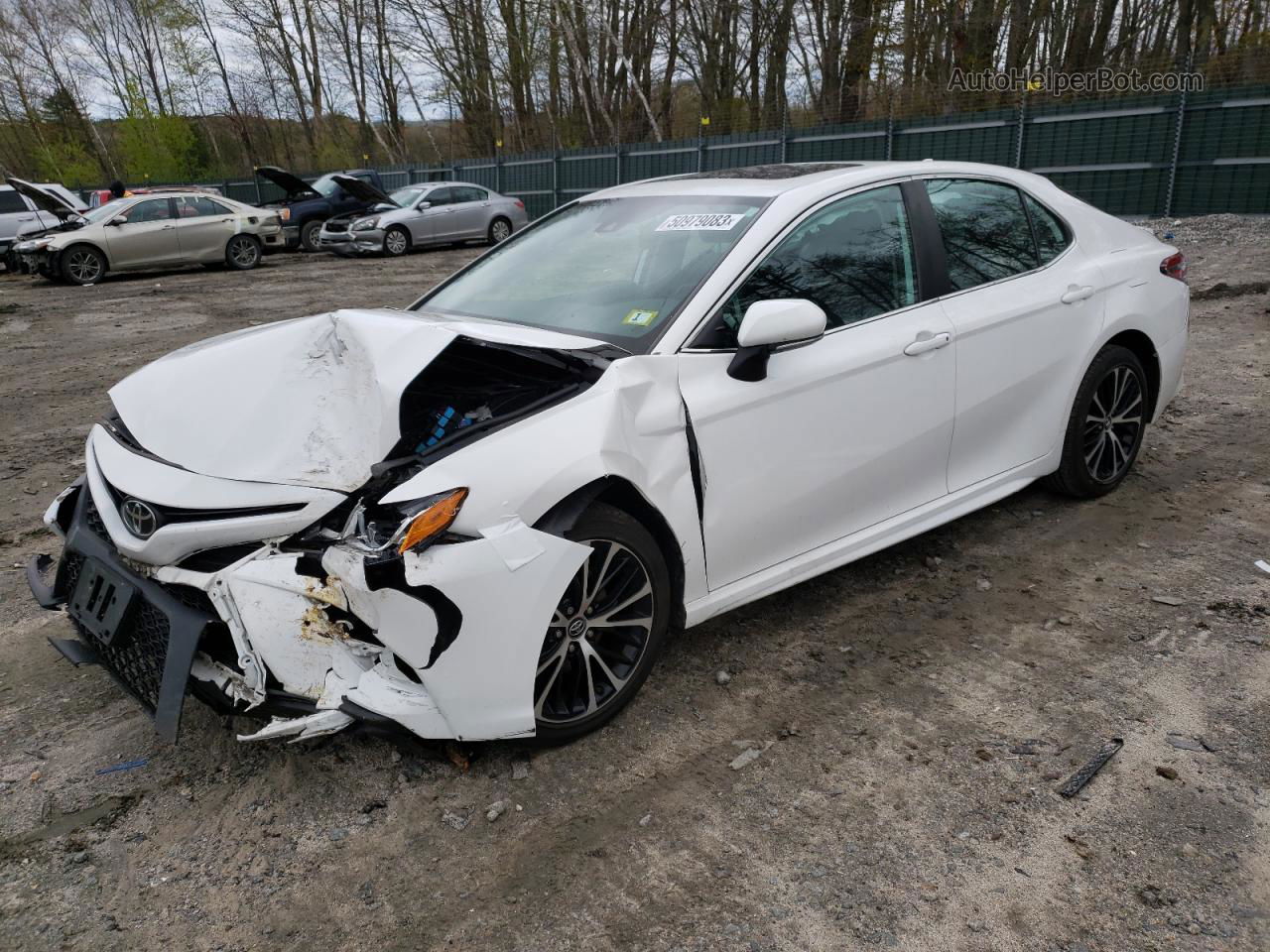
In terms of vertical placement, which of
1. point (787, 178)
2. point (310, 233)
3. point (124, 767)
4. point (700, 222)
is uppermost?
point (787, 178)

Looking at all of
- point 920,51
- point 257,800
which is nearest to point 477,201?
point 920,51

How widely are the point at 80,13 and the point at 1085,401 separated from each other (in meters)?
55.6

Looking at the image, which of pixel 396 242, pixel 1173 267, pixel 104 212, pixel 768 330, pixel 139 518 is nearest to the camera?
pixel 139 518

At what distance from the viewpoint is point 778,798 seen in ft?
8.43

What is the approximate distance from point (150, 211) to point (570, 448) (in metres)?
17.3

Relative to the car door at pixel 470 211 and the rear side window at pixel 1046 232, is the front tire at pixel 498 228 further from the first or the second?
the rear side window at pixel 1046 232

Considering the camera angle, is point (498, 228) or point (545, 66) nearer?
point (498, 228)

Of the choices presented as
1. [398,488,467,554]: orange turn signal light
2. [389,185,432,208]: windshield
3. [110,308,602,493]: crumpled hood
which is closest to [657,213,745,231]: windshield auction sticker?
[110,308,602,493]: crumpled hood

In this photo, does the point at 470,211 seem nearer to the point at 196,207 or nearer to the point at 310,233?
the point at 310,233

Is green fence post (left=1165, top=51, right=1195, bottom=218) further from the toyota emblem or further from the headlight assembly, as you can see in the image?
the toyota emblem

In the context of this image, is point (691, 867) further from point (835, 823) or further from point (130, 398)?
point (130, 398)

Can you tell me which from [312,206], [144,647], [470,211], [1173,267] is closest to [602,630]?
[144,647]

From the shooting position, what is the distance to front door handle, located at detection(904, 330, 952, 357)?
3420mm

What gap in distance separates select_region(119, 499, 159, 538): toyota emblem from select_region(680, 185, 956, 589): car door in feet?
5.05
